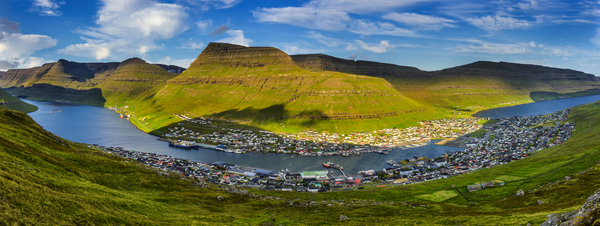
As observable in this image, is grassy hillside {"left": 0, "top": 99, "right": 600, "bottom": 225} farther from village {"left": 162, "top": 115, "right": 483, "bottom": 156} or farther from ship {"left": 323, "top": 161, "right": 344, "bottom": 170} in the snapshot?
village {"left": 162, "top": 115, "right": 483, "bottom": 156}

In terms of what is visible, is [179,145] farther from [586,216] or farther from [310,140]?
[586,216]

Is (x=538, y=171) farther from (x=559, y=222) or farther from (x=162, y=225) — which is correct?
(x=162, y=225)

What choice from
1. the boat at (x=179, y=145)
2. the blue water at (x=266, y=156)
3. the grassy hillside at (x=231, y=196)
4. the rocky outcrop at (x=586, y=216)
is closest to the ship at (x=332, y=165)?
the blue water at (x=266, y=156)

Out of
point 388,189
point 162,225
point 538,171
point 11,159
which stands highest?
point 11,159

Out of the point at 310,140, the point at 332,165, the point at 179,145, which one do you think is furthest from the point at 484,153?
the point at 179,145

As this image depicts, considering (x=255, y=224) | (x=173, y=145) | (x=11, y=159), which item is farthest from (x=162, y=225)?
(x=173, y=145)

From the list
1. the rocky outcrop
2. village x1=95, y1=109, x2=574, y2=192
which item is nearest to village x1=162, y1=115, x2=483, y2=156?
village x1=95, y1=109, x2=574, y2=192

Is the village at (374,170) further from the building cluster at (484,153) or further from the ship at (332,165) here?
the ship at (332,165)

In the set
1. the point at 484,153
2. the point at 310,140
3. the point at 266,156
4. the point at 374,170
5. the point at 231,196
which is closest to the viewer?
the point at 231,196

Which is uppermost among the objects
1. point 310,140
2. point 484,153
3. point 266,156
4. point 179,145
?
point 310,140
